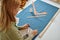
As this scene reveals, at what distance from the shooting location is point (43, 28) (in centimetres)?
139

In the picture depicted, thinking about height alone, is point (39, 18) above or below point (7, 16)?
below

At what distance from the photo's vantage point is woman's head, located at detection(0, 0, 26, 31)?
32.4 inches

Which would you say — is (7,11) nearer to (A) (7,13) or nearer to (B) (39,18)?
(A) (7,13)

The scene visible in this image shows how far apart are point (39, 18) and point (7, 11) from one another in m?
0.74

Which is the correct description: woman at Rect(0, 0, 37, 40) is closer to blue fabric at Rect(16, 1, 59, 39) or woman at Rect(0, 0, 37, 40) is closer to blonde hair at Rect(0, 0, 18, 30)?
blonde hair at Rect(0, 0, 18, 30)

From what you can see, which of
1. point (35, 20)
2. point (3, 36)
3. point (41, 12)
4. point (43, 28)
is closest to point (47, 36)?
point (43, 28)

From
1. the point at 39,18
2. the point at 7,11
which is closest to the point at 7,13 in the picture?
A: the point at 7,11

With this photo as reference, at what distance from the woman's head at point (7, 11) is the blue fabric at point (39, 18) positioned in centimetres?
58

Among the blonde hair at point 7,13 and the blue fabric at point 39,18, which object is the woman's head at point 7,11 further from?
the blue fabric at point 39,18

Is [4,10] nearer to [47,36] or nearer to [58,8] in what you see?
[47,36]

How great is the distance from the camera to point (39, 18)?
1.53 metres

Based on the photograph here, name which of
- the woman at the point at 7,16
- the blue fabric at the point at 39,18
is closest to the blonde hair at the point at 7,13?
the woman at the point at 7,16

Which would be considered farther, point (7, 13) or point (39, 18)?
point (39, 18)

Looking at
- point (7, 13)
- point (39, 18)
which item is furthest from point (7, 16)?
point (39, 18)
